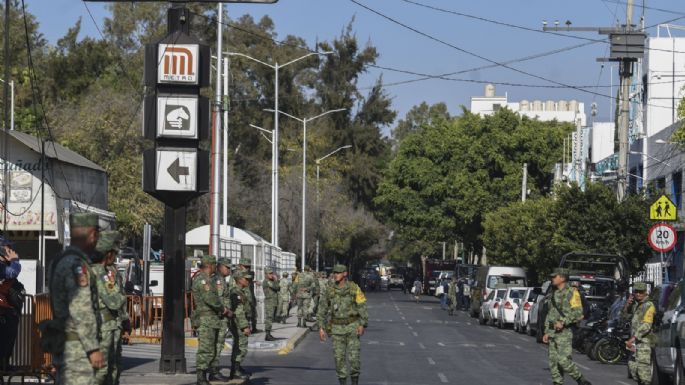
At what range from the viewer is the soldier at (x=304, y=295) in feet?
133

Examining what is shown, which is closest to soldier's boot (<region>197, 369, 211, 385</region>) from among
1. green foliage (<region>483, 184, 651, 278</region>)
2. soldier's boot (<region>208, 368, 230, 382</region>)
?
soldier's boot (<region>208, 368, 230, 382</region>)

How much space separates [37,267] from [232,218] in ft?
174

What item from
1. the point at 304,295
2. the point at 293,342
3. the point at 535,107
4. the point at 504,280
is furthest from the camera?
the point at 535,107

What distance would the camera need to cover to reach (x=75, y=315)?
10.4 metres

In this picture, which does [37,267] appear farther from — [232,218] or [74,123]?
[232,218]

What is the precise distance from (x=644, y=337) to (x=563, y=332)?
2.85m

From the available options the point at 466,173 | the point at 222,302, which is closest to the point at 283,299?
the point at 222,302

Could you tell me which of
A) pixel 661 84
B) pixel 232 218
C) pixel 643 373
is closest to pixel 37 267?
pixel 643 373

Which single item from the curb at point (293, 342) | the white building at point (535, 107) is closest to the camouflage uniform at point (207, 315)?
the curb at point (293, 342)

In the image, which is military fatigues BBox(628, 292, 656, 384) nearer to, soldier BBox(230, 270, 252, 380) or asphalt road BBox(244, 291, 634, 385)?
asphalt road BBox(244, 291, 634, 385)

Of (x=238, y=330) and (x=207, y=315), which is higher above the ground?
(x=207, y=315)

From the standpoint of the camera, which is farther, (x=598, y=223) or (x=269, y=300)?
(x=598, y=223)

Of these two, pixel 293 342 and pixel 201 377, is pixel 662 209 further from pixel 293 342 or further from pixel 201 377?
pixel 201 377

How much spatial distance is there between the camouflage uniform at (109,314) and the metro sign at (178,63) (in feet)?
21.8
